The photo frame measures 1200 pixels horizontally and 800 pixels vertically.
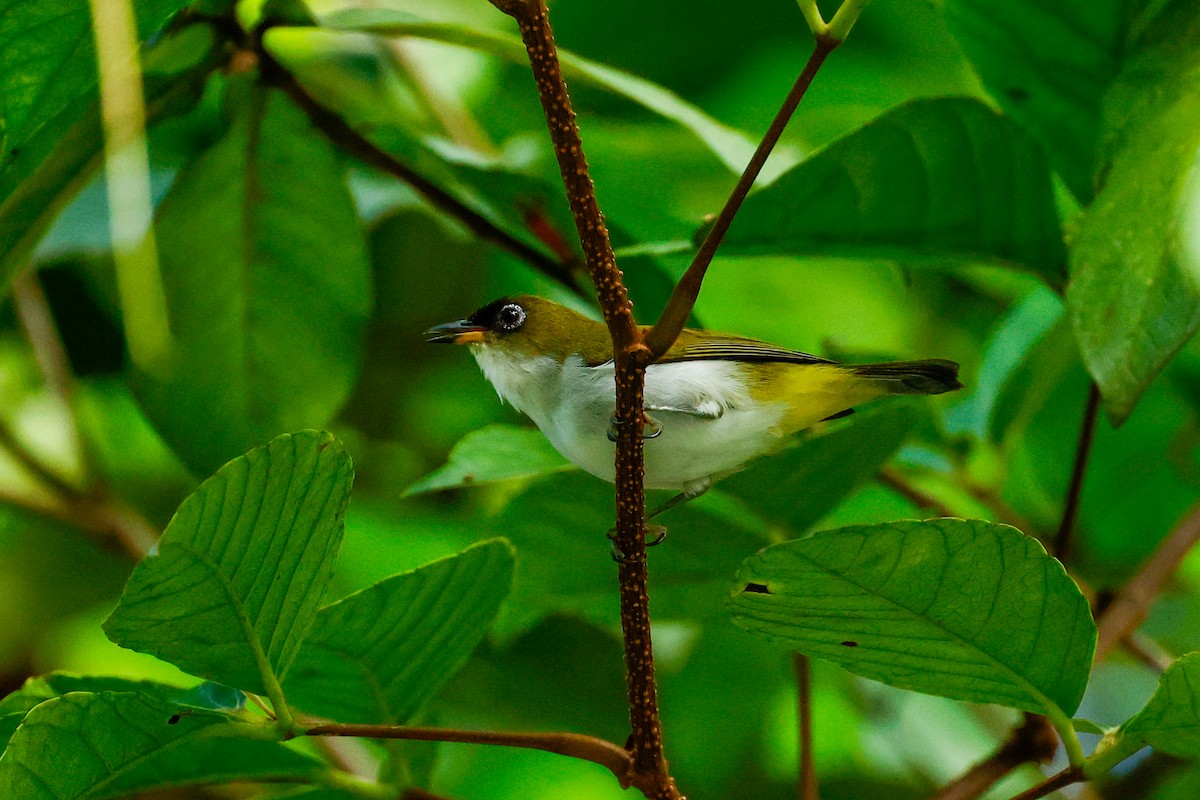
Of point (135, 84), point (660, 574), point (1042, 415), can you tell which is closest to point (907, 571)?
point (660, 574)

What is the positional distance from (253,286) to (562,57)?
0.77m

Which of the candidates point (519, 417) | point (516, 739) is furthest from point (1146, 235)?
point (519, 417)

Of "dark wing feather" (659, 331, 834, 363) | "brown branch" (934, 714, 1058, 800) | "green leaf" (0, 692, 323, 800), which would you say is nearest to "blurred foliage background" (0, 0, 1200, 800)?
"dark wing feather" (659, 331, 834, 363)

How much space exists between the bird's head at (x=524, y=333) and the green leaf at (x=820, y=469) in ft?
1.90

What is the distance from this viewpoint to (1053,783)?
1182mm

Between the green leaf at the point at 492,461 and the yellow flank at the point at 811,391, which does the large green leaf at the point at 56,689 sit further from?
the yellow flank at the point at 811,391

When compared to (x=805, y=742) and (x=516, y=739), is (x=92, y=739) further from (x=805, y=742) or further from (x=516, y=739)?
(x=805, y=742)

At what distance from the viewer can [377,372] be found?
328 centimetres

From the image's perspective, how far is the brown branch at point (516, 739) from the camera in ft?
3.88

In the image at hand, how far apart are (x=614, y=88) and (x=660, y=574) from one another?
0.76 meters

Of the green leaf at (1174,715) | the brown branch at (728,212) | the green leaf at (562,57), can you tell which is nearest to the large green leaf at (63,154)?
the green leaf at (562,57)

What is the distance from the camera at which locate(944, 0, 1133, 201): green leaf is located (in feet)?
5.60

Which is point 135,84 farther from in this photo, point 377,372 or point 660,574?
point 377,372

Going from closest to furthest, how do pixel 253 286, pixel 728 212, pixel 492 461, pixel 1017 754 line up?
pixel 728 212
pixel 1017 754
pixel 492 461
pixel 253 286
